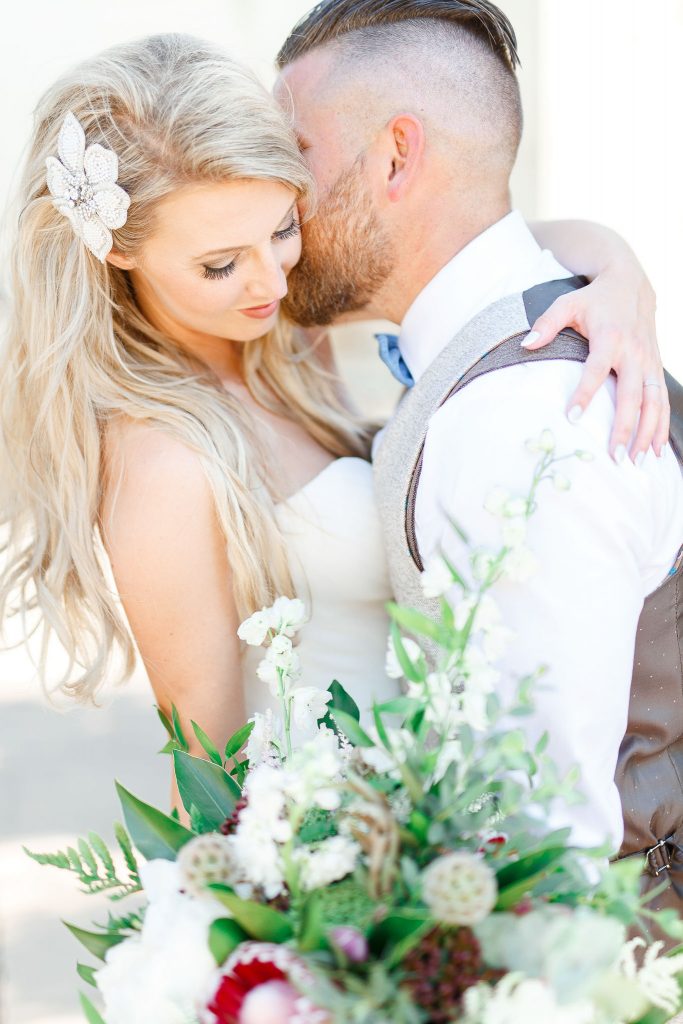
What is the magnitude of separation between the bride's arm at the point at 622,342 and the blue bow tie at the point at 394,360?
0.38 meters

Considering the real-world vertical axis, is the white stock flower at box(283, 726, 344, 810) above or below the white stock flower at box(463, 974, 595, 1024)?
above

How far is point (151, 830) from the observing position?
1.05m

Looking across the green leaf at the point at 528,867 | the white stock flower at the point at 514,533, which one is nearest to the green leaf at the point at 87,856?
the green leaf at the point at 528,867

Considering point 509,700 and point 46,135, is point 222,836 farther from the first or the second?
point 46,135

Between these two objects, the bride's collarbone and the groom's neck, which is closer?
the groom's neck

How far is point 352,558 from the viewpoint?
1.91 meters

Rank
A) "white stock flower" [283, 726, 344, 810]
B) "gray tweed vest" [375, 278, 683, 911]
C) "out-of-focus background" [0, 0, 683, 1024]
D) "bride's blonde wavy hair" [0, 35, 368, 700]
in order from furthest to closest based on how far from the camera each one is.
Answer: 1. "out-of-focus background" [0, 0, 683, 1024]
2. "bride's blonde wavy hair" [0, 35, 368, 700]
3. "gray tweed vest" [375, 278, 683, 911]
4. "white stock flower" [283, 726, 344, 810]

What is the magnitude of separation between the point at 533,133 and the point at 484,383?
3854mm

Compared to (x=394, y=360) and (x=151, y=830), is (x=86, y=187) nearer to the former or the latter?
(x=394, y=360)

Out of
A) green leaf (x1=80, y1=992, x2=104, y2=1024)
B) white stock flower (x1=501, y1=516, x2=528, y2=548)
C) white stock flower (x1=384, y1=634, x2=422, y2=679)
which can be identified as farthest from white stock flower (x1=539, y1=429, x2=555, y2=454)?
green leaf (x1=80, y1=992, x2=104, y2=1024)

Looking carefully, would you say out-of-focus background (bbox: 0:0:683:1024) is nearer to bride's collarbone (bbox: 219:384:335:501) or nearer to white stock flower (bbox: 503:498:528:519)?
bride's collarbone (bbox: 219:384:335:501)

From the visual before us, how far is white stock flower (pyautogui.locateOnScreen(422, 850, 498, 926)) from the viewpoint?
0.76m

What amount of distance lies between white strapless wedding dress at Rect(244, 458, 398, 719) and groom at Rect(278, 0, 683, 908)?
14 cm

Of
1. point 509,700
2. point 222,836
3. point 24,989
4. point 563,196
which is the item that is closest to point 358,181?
point 509,700
